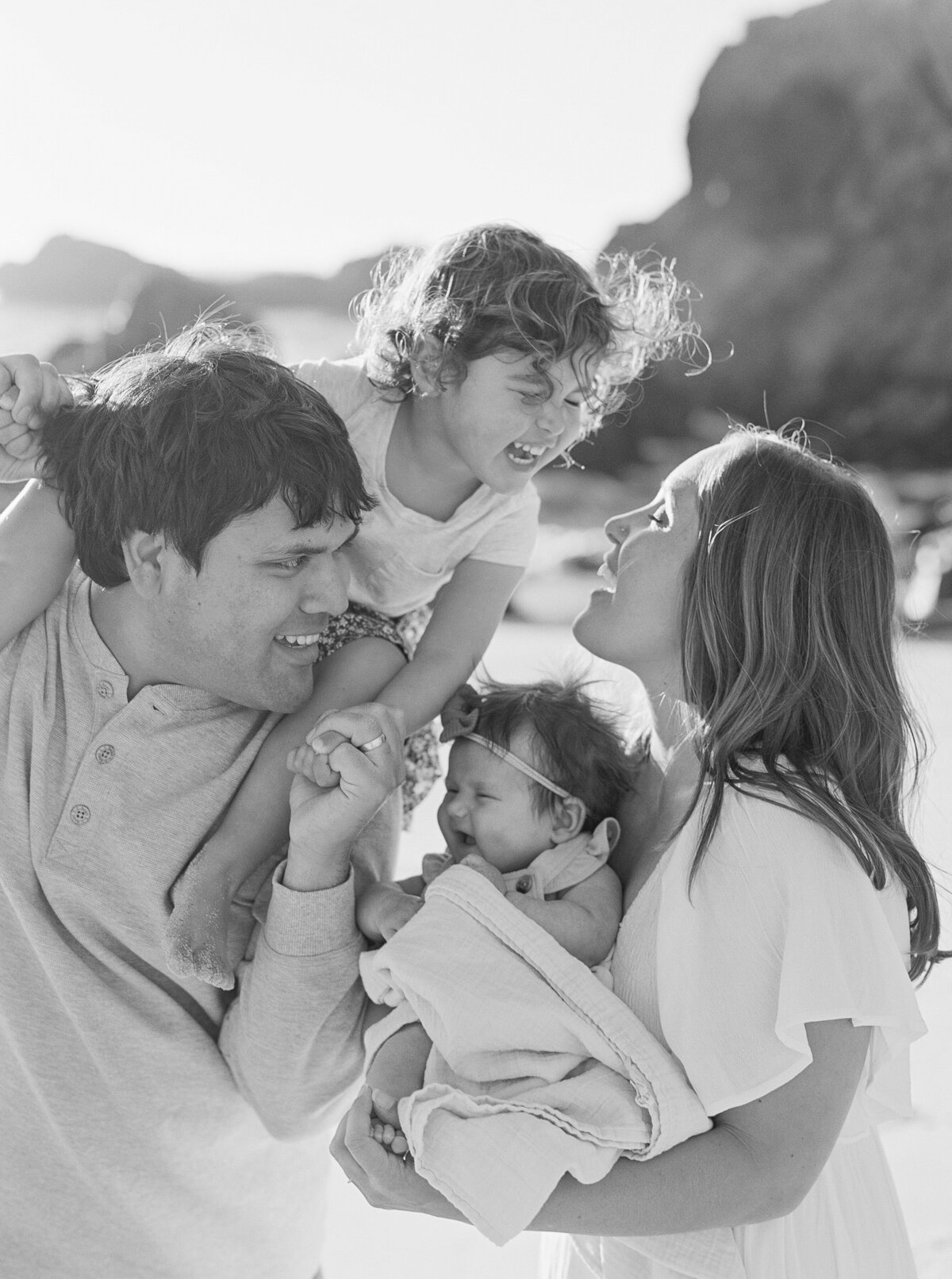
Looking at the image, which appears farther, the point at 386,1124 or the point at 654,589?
the point at 654,589

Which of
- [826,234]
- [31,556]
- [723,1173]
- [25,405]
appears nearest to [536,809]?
[723,1173]

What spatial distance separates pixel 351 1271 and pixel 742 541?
8.11 feet

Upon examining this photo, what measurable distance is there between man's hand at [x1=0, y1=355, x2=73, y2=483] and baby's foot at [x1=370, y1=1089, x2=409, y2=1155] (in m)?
0.98

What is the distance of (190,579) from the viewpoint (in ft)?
5.17

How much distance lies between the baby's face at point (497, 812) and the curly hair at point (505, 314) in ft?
2.48

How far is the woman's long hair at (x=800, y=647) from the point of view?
57.4 inches

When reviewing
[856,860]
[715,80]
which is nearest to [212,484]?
[856,860]

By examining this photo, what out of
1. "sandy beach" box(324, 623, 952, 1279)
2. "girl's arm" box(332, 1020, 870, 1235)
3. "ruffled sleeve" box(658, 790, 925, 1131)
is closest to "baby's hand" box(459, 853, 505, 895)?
"ruffled sleeve" box(658, 790, 925, 1131)

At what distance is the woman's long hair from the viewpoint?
1459 mm

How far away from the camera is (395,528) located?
213cm

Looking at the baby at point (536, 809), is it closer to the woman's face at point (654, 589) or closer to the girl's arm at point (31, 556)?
the woman's face at point (654, 589)

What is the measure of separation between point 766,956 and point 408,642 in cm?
111

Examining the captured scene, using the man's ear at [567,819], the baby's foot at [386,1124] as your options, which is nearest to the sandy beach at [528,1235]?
the man's ear at [567,819]

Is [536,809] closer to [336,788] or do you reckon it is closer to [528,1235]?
[336,788]
